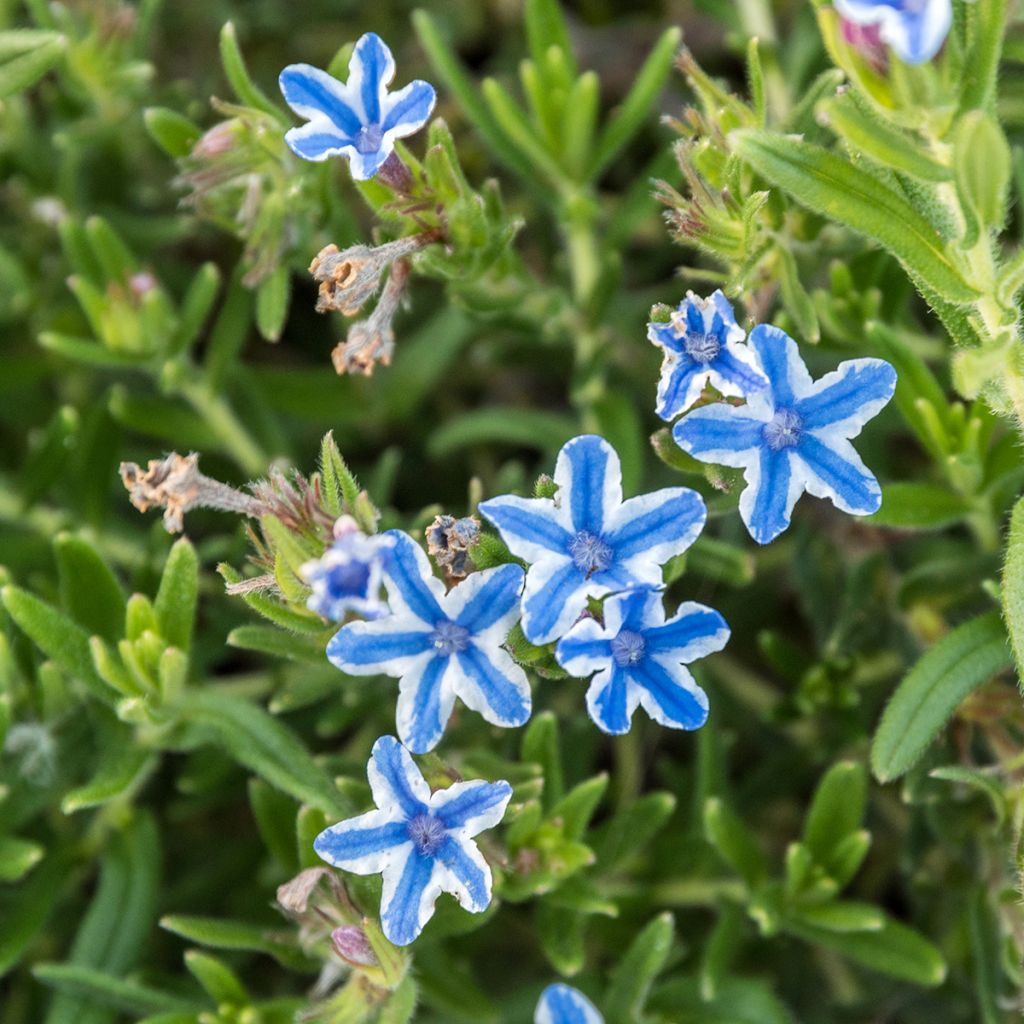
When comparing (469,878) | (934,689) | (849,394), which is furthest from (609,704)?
(934,689)

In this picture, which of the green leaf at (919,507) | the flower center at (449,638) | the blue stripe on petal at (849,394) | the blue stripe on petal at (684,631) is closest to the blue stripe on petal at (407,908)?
the flower center at (449,638)

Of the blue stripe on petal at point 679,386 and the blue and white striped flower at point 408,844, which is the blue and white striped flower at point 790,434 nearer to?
the blue stripe on petal at point 679,386

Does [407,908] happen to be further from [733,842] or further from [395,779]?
[733,842]

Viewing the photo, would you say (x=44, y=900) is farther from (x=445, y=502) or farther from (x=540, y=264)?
(x=540, y=264)

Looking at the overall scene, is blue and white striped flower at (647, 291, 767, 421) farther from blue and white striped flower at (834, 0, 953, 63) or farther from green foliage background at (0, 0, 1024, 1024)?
blue and white striped flower at (834, 0, 953, 63)

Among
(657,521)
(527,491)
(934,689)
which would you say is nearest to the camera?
(657,521)

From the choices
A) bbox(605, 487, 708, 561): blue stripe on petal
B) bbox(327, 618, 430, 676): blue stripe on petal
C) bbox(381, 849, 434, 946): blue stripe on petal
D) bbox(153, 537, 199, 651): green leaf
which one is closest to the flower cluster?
bbox(605, 487, 708, 561): blue stripe on petal

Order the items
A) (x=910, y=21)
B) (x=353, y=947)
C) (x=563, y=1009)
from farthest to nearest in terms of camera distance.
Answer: (x=563, y=1009) → (x=353, y=947) → (x=910, y=21)

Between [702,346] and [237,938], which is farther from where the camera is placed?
[237,938]
